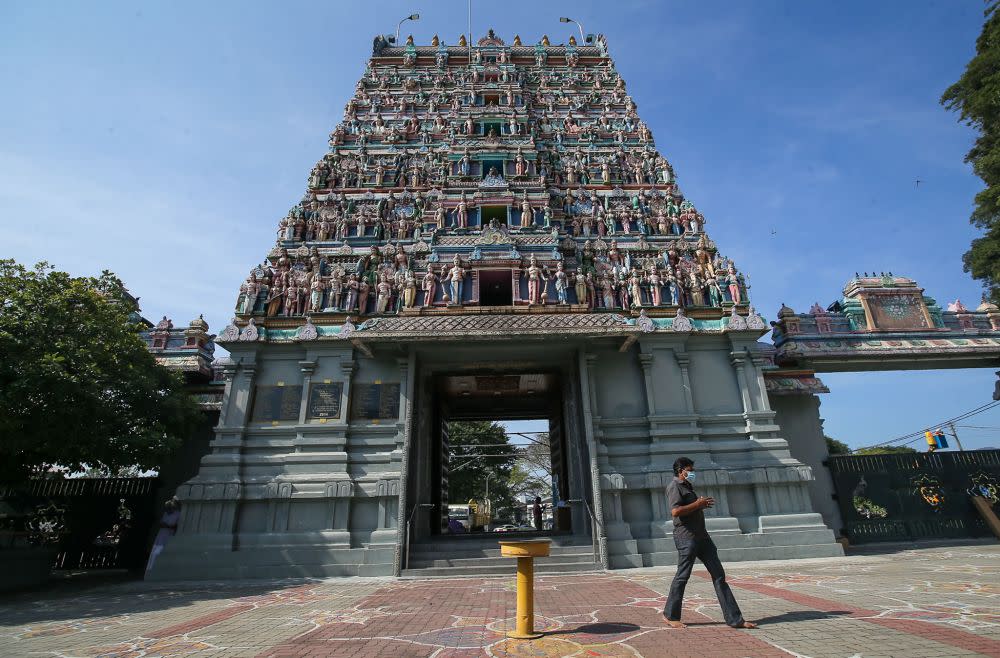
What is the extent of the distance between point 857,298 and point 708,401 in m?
7.78

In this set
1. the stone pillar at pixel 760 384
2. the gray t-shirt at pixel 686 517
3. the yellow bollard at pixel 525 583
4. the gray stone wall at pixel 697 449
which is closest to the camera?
the yellow bollard at pixel 525 583

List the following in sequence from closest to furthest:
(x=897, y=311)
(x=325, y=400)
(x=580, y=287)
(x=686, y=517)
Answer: (x=686, y=517) < (x=325, y=400) < (x=580, y=287) < (x=897, y=311)

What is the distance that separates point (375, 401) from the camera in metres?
13.9

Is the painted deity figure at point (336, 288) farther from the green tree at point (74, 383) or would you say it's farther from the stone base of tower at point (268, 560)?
the stone base of tower at point (268, 560)

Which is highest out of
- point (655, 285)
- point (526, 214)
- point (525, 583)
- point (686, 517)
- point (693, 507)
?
point (526, 214)

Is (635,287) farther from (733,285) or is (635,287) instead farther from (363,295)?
(363,295)

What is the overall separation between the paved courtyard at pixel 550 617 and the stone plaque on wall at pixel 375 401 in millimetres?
4634

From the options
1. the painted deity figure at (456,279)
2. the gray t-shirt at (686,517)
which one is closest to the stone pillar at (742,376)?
the painted deity figure at (456,279)

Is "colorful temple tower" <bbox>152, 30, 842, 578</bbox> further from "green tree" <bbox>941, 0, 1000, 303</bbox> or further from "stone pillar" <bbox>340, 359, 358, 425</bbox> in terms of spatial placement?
"green tree" <bbox>941, 0, 1000, 303</bbox>

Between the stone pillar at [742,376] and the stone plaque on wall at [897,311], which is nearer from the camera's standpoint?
the stone pillar at [742,376]

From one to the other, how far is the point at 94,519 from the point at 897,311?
26989mm

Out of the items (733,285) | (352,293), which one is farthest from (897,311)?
(352,293)

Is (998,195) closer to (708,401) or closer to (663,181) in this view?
(663,181)

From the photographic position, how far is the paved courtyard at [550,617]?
4.69 m
